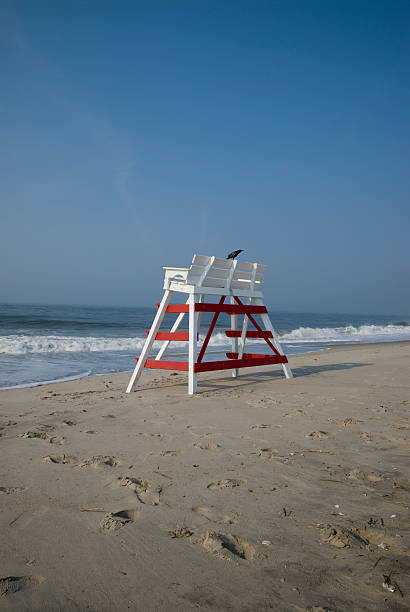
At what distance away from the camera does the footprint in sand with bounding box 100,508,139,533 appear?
2.44m

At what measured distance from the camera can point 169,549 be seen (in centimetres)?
223

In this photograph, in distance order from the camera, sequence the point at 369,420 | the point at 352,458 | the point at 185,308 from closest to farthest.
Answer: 1. the point at 352,458
2. the point at 369,420
3. the point at 185,308

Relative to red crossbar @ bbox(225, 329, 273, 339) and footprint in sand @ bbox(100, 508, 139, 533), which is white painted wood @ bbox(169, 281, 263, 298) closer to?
red crossbar @ bbox(225, 329, 273, 339)

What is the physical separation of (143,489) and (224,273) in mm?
4722

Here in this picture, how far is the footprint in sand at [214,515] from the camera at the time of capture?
2.54 meters

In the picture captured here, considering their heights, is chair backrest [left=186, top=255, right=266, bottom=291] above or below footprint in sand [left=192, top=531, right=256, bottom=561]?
above

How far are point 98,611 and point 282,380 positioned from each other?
6.67 meters

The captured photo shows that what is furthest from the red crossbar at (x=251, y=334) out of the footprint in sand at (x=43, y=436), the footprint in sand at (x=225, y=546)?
the footprint in sand at (x=225, y=546)

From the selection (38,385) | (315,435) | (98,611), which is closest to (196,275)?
(315,435)

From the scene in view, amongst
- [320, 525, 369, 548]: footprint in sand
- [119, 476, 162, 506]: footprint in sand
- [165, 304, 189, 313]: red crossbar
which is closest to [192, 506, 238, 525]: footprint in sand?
[119, 476, 162, 506]: footprint in sand

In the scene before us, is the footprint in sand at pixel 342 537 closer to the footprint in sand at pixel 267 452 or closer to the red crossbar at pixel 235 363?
the footprint in sand at pixel 267 452

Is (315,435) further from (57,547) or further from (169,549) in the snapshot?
(57,547)

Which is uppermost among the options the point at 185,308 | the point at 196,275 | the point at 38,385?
the point at 196,275

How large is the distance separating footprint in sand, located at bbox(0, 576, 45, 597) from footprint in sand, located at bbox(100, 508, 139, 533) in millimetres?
502
